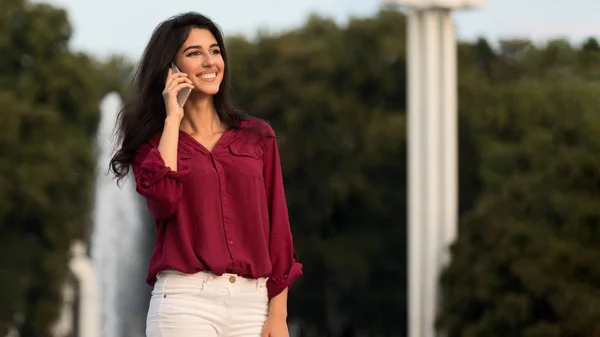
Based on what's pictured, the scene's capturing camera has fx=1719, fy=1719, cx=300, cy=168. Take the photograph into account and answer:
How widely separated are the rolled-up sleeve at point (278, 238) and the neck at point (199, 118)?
0.17m

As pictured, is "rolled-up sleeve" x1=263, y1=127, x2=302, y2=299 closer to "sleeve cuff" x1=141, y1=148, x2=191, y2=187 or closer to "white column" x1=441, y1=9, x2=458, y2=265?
"sleeve cuff" x1=141, y1=148, x2=191, y2=187

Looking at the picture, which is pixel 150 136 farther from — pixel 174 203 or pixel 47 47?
pixel 47 47

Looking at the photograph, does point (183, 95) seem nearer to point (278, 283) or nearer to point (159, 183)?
point (159, 183)

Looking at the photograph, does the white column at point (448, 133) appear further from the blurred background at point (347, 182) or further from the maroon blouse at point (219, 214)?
the maroon blouse at point (219, 214)

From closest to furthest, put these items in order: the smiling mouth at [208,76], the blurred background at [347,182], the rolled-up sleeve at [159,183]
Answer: the rolled-up sleeve at [159,183] < the smiling mouth at [208,76] < the blurred background at [347,182]

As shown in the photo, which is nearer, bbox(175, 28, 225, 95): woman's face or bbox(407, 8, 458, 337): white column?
bbox(175, 28, 225, 95): woman's face

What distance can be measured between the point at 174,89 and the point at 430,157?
28.7 meters

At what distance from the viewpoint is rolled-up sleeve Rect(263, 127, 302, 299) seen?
4.94 metres

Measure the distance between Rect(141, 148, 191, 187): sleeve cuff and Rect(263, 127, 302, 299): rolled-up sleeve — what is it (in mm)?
290

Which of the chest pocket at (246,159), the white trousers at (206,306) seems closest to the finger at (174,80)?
the chest pocket at (246,159)

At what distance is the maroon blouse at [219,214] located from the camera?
4836mm

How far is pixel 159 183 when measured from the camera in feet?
15.6

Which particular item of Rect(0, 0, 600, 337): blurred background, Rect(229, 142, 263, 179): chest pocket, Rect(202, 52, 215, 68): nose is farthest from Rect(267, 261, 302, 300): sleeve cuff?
Rect(0, 0, 600, 337): blurred background

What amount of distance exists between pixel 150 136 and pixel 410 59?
29.3 meters
